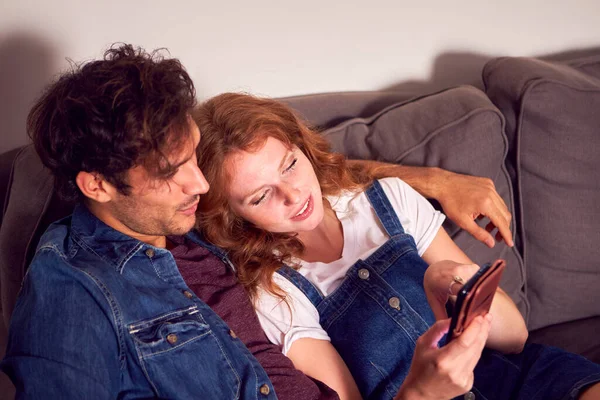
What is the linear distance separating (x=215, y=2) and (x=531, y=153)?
0.96 metres

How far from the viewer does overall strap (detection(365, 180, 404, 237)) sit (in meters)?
1.59

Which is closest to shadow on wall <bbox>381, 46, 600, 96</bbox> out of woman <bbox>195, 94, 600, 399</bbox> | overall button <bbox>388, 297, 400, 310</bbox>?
woman <bbox>195, 94, 600, 399</bbox>

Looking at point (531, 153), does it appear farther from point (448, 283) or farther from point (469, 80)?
point (448, 283)

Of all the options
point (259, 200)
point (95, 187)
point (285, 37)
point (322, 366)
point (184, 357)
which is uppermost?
point (285, 37)

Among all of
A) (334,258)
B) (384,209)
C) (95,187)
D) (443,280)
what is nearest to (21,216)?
(95,187)

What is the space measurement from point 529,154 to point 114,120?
1.14 metres

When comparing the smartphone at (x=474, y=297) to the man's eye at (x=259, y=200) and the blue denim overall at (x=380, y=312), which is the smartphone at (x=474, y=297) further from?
the man's eye at (x=259, y=200)

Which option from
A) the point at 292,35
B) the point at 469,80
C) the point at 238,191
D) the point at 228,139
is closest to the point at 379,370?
the point at 238,191

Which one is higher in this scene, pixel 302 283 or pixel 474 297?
pixel 474 297

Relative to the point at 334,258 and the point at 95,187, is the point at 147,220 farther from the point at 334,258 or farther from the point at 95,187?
the point at 334,258

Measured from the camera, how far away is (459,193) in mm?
1663

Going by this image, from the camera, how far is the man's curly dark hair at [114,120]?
1.19 m

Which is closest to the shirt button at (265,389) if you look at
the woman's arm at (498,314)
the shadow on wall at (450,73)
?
the woman's arm at (498,314)

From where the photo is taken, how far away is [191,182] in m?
1.31
